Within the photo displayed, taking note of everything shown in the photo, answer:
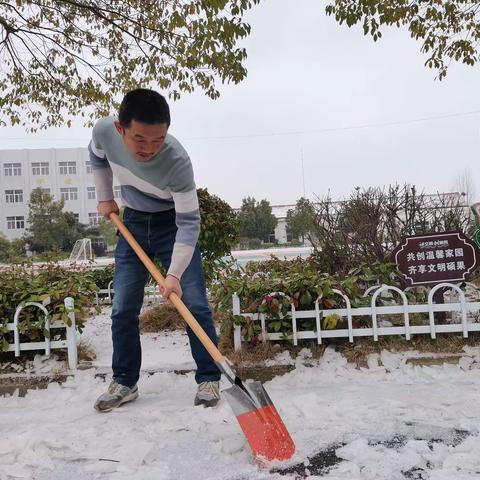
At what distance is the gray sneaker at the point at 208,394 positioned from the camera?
230cm

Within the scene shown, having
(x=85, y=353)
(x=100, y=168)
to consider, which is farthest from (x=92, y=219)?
(x=100, y=168)

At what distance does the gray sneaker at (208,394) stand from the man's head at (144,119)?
1251mm

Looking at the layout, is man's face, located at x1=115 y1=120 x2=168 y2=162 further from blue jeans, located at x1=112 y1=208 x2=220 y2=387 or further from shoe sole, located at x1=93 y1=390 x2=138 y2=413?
shoe sole, located at x1=93 y1=390 x2=138 y2=413

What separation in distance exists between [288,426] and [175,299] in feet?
2.59

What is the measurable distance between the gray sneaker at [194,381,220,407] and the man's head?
4.11 feet

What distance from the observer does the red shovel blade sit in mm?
1742

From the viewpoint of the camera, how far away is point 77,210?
1941 inches

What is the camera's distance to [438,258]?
332 centimetres

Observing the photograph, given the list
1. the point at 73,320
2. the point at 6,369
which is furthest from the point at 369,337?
the point at 6,369

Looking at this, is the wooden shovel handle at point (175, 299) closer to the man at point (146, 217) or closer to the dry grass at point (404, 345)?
the man at point (146, 217)

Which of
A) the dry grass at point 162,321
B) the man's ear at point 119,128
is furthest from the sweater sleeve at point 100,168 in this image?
the dry grass at point 162,321

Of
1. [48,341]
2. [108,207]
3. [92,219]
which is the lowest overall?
[48,341]

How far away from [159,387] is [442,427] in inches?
63.4

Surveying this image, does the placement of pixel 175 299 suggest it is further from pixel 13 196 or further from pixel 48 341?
pixel 13 196
